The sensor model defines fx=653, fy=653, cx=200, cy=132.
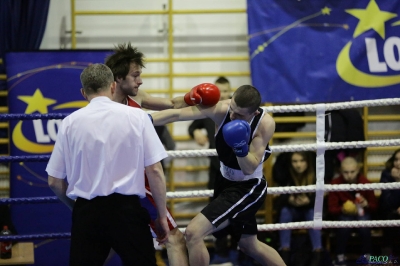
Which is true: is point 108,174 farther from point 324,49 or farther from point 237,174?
point 324,49

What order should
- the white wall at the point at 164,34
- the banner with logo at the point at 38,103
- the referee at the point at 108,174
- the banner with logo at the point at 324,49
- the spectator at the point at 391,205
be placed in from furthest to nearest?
1. the white wall at the point at 164,34
2. the banner with logo at the point at 324,49
3. the banner with logo at the point at 38,103
4. the spectator at the point at 391,205
5. the referee at the point at 108,174

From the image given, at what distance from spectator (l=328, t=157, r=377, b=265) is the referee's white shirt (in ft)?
9.10

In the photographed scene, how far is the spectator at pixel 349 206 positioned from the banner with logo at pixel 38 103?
219cm

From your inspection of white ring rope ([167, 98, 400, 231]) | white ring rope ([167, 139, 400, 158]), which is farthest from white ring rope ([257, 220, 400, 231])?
white ring rope ([167, 139, 400, 158])

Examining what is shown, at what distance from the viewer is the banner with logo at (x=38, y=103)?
5.34m

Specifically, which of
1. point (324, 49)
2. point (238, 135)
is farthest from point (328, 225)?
point (324, 49)

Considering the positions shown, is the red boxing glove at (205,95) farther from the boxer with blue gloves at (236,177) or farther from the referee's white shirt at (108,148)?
the referee's white shirt at (108,148)

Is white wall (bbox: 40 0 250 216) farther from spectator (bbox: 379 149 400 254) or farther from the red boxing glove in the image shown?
the red boxing glove

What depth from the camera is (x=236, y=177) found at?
3.66 metres

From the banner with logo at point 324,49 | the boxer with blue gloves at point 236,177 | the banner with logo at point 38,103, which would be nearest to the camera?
the boxer with blue gloves at point 236,177

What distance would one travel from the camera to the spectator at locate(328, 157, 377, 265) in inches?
205

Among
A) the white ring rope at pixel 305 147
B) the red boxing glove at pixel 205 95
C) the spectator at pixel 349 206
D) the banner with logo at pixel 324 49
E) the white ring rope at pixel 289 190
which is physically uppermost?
the banner with logo at pixel 324 49

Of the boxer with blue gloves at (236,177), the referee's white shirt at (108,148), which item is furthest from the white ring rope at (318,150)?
the referee's white shirt at (108,148)

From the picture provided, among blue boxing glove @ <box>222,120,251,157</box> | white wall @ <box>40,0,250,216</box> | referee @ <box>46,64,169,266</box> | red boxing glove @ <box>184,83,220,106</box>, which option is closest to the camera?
referee @ <box>46,64,169,266</box>
